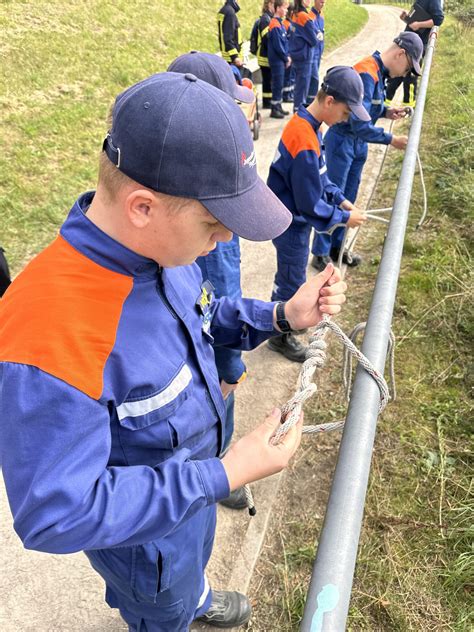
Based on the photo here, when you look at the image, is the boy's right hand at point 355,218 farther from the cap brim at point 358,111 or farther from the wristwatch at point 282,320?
the wristwatch at point 282,320

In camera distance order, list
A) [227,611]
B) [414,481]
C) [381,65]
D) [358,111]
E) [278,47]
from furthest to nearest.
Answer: [278,47] < [381,65] < [358,111] < [414,481] < [227,611]

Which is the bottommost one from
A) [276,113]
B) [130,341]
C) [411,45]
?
[276,113]

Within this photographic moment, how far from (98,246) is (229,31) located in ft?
28.5

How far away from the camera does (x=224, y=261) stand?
260 cm

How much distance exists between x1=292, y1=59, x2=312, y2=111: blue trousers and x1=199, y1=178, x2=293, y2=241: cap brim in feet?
27.0

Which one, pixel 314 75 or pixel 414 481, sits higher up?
pixel 314 75

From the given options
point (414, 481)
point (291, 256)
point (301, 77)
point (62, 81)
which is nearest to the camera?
point (414, 481)

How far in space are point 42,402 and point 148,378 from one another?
1.04ft

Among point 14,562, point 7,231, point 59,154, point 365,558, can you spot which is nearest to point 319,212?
point 365,558

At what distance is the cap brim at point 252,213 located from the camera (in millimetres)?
1161

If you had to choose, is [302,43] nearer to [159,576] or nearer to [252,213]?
[252,213]

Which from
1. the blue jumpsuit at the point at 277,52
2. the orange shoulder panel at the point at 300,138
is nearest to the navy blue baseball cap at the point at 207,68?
the orange shoulder panel at the point at 300,138

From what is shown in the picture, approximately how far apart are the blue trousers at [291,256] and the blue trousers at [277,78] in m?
Answer: 6.17

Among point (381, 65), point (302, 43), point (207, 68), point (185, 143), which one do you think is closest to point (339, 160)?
point (381, 65)
